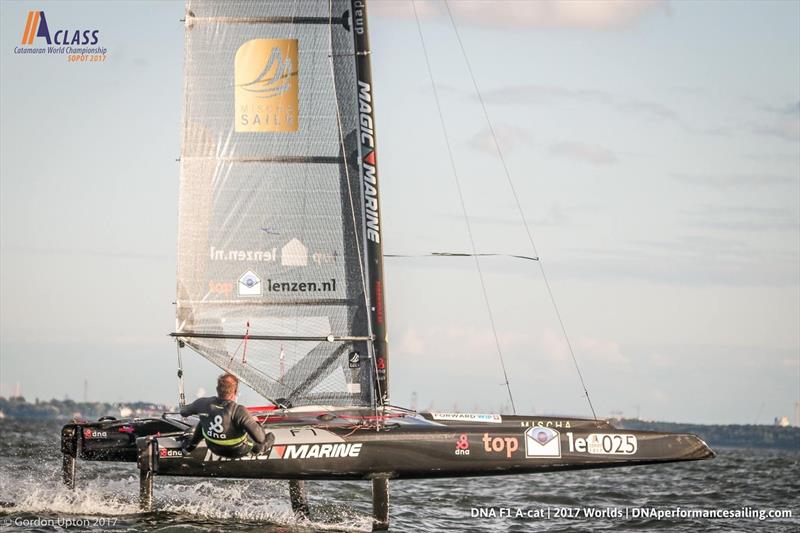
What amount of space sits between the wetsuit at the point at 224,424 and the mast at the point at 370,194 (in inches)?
108

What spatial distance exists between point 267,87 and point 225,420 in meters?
4.67

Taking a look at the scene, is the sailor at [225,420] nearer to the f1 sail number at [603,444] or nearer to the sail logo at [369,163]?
the sail logo at [369,163]

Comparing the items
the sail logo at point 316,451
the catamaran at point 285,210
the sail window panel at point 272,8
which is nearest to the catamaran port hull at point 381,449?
the sail logo at point 316,451

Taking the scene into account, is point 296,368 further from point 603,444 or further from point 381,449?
point 603,444

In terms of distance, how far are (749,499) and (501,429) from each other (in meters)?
7.09

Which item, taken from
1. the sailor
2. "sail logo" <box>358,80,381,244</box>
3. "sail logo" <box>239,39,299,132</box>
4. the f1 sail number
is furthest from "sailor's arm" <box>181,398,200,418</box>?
the f1 sail number

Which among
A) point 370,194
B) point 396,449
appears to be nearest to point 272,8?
point 370,194

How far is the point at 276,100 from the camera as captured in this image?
48.2 feet

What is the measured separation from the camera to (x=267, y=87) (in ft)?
48.2

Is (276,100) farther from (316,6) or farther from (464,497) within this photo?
(464,497)

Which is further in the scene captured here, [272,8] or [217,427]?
[272,8]

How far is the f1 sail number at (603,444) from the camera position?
13188 millimetres

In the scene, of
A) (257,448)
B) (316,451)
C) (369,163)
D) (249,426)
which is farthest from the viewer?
(369,163)

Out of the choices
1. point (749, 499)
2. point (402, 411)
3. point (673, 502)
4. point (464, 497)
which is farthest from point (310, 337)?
point (749, 499)
